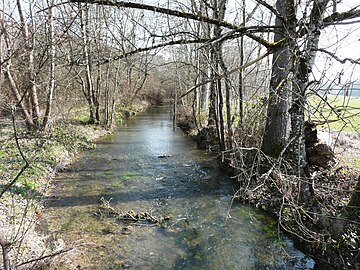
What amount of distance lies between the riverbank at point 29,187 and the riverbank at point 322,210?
2964mm

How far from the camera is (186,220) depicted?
6254 mm

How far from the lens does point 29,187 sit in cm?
698

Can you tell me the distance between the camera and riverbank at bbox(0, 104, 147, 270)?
3539mm

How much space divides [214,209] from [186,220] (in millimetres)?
943

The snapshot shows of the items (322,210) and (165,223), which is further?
(165,223)

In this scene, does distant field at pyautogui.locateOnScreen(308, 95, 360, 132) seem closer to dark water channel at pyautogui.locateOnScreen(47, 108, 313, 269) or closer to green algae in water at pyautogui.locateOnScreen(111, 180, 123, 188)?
dark water channel at pyautogui.locateOnScreen(47, 108, 313, 269)

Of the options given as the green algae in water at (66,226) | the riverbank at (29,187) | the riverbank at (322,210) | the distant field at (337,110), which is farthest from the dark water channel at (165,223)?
the distant field at (337,110)

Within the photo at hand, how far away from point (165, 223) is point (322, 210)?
3171 millimetres

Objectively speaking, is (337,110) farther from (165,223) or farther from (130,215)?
(130,215)

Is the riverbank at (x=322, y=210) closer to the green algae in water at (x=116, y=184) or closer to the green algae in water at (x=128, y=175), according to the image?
the green algae in water at (x=116, y=184)

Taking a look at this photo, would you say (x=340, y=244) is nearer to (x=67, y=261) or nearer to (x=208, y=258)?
(x=208, y=258)

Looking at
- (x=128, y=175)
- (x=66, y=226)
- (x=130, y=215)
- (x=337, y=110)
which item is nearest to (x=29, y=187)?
(x=66, y=226)

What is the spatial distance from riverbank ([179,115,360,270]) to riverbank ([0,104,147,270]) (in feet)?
9.72

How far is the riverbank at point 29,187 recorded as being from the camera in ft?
11.6
